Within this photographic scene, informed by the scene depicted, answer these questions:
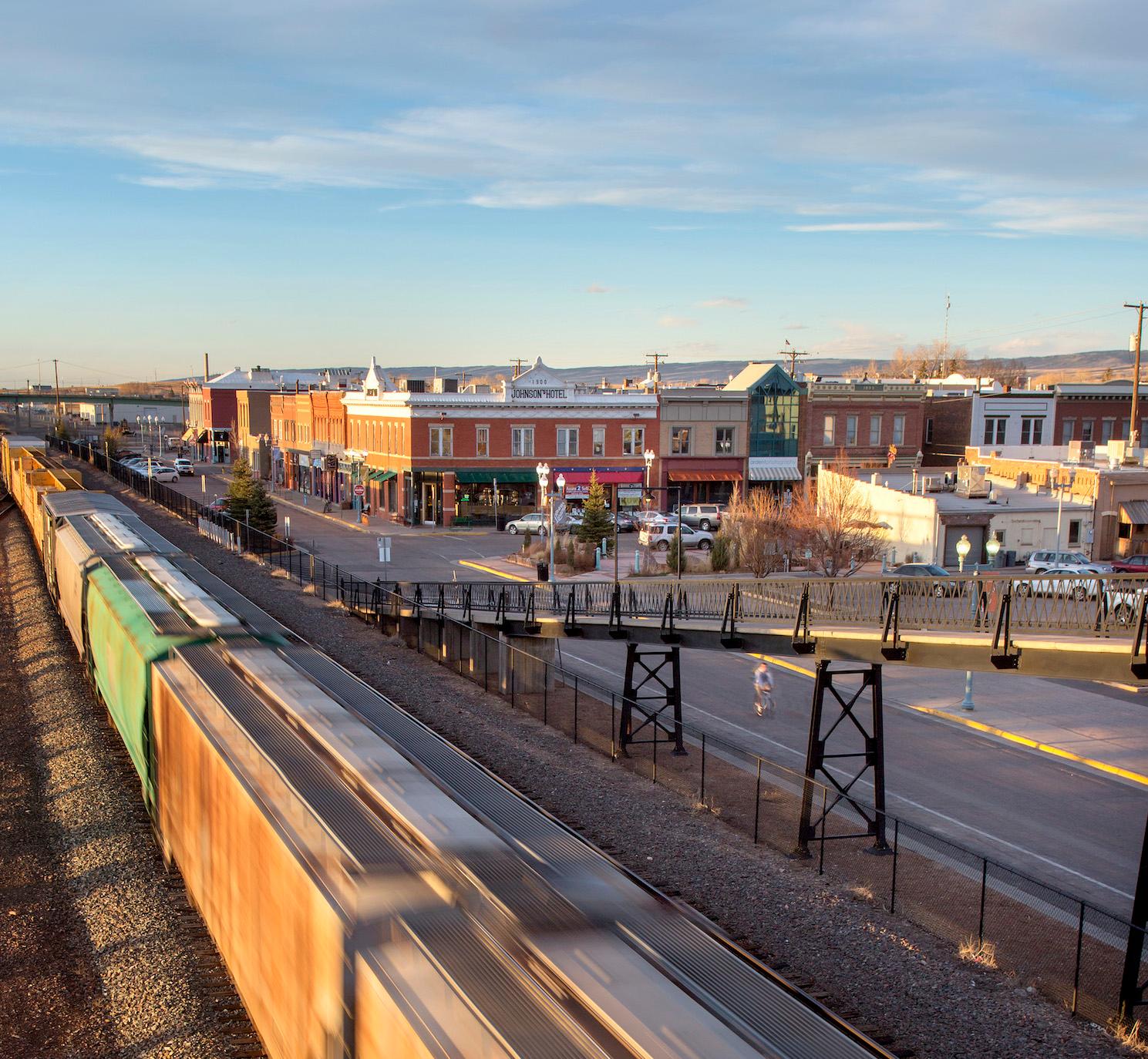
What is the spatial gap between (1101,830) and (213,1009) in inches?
556

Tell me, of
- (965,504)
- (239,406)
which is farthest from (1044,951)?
(239,406)

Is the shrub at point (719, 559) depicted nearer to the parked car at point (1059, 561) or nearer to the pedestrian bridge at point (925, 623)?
the parked car at point (1059, 561)

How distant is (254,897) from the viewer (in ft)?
27.8

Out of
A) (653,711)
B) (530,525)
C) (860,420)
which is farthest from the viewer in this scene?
(860,420)

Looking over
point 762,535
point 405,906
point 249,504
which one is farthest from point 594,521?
point 405,906

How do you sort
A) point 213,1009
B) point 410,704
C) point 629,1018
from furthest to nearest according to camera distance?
point 410,704 → point 213,1009 → point 629,1018

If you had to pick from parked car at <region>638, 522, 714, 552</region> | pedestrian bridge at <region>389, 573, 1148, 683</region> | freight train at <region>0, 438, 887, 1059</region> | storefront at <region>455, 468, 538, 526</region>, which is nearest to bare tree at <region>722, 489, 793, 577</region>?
parked car at <region>638, 522, 714, 552</region>

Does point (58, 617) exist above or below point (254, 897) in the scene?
below

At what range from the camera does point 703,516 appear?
2167 inches

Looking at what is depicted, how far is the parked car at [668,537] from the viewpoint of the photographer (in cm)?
4997

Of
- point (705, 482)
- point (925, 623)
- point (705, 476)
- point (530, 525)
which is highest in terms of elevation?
point (925, 623)

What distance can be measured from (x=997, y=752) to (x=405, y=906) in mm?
17894

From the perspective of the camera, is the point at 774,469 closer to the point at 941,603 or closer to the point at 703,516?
the point at 703,516

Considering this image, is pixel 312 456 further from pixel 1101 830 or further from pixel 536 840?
pixel 536 840
